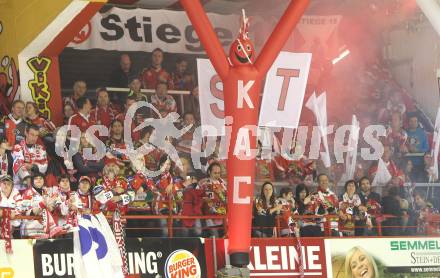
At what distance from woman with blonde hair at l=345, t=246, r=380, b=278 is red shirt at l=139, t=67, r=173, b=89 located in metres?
4.09

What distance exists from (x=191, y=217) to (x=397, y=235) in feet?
11.6

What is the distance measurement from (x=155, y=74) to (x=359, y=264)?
439cm

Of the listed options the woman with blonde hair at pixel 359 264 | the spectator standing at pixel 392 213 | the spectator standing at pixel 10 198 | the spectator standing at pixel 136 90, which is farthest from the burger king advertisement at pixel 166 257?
the spectator standing at pixel 392 213

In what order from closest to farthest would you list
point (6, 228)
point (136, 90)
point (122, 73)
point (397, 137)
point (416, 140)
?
point (6, 228)
point (136, 90)
point (122, 73)
point (397, 137)
point (416, 140)

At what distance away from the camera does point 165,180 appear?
16.4 metres

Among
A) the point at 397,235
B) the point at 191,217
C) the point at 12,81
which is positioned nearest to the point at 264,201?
the point at 191,217

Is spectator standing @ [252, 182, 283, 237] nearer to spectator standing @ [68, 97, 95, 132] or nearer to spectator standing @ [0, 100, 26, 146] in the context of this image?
spectator standing @ [68, 97, 95, 132]

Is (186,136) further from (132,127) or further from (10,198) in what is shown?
(10,198)

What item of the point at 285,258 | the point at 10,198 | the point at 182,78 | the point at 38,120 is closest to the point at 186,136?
the point at 182,78

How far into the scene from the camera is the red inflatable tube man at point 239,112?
15469mm

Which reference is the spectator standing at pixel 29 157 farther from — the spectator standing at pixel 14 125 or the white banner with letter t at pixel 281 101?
the white banner with letter t at pixel 281 101

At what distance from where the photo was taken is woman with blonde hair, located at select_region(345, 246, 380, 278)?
669 inches

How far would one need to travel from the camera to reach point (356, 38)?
A: 22078mm

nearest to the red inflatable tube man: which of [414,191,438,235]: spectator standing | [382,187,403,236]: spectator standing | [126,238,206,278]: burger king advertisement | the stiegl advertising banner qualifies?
[126,238,206,278]: burger king advertisement
